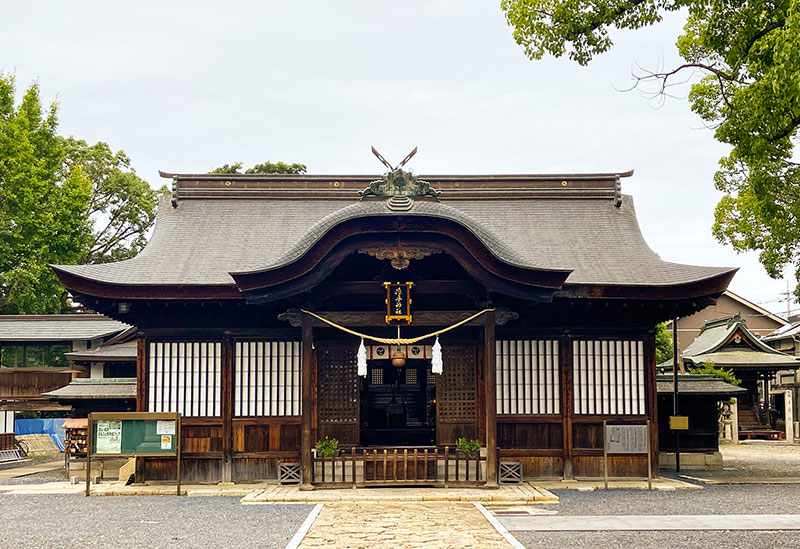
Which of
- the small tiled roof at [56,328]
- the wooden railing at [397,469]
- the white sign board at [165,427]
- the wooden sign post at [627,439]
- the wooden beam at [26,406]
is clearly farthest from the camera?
the wooden beam at [26,406]

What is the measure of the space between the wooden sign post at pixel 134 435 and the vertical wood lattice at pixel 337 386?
2.77 meters

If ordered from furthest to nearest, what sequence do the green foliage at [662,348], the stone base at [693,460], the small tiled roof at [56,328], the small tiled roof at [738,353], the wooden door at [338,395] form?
the green foliage at [662,348], the small tiled roof at [738,353], the small tiled roof at [56,328], the stone base at [693,460], the wooden door at [338,395]

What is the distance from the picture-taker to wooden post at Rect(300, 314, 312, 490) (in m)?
13.3

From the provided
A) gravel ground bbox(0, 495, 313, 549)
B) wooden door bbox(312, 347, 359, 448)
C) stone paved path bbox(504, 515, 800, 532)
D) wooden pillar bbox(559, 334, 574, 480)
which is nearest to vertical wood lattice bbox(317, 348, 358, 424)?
wooden door bbox(312, 347, 359, 448)

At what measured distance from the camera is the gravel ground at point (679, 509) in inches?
350

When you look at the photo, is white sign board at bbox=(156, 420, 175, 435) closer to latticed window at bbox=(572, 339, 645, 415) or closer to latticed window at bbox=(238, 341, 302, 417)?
latticed window at bbox=(238, 341, 302, 417)

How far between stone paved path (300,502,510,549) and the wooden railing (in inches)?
50.2

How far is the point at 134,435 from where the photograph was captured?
13555mm

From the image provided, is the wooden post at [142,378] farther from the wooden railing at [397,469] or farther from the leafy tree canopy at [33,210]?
the leafy tree canopy at [33,210]

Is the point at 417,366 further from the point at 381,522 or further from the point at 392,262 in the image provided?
the point at 381,522

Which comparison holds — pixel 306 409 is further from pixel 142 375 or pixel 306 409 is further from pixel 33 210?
pixel 33 210

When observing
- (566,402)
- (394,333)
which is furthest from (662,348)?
(394,333)

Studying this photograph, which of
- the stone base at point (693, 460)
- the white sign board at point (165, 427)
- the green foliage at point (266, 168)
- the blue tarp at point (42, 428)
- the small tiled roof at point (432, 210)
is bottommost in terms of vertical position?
the blue tarp at point (42, 428)

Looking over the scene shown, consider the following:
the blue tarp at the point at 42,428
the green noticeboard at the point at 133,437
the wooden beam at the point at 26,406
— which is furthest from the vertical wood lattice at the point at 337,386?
the blue tarp at the point at 42,428
